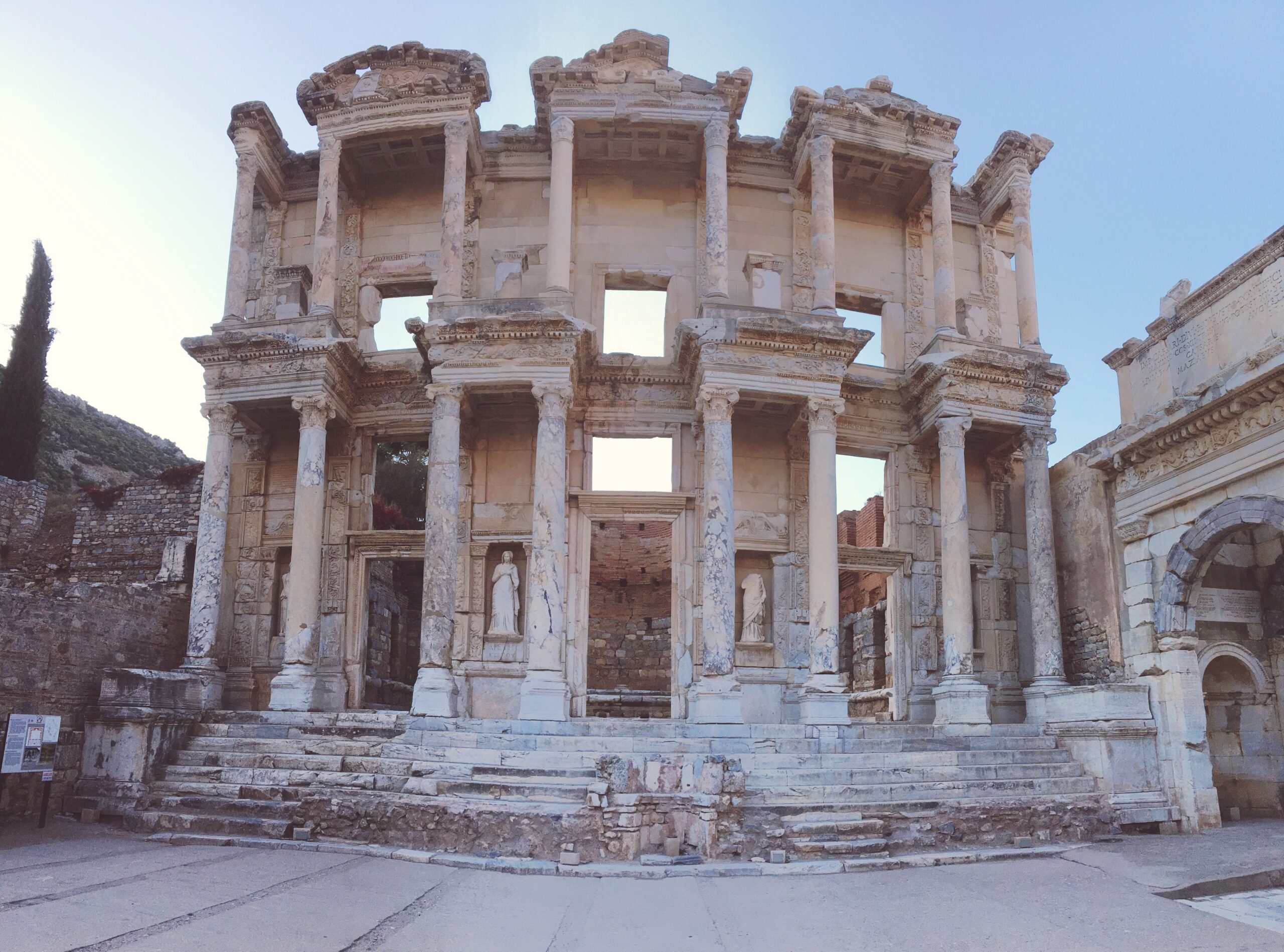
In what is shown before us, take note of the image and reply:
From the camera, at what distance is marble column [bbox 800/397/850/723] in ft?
49.4

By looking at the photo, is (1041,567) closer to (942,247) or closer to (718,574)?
(718,574)

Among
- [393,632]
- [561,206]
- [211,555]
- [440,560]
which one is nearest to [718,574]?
[440,560]

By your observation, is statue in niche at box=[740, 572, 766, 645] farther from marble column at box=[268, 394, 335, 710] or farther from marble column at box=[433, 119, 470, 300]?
marble column at box=[268, 394, 335, 710]

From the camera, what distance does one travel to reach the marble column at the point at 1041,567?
16438 mm

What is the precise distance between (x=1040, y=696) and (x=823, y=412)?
5424mm

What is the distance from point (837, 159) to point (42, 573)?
1772 cm

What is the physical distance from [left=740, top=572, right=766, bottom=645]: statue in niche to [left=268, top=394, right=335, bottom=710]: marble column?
691 centimetres

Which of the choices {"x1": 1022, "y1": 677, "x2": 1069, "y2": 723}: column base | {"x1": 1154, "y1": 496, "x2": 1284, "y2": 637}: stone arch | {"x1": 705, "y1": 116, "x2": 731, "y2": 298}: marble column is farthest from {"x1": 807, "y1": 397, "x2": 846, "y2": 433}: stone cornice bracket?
{"x1": 1154, "y1": 496, "x2": 1284, "y2": 637}: stone arch

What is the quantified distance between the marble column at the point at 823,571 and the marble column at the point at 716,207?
257 centimetres

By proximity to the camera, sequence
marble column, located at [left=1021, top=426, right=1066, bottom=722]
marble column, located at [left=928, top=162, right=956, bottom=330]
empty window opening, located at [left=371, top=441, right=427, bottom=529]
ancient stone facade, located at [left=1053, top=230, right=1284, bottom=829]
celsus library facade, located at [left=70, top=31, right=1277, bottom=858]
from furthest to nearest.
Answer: empty window opening, located at [left=371, top=441, right=427, bottom=529] < marble column, located at [left=928, top=162, right=956, bottom=330] < marble column, located at [left=1021, top=426, right=1066, bottom=722] < celsus library facade, located at [left=70, top=31, right=1277, bottom=858] < ancient stone facade, located at [left=1053, top=230, right=1284, bottom=829]

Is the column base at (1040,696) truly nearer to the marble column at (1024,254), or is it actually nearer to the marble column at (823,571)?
the marble column at (823,571)

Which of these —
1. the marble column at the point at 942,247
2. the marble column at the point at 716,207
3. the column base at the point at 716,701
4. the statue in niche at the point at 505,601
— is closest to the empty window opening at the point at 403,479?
the statue in niche at the point at 505,601

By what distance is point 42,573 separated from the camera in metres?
21.2

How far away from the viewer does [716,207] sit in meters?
17.4
